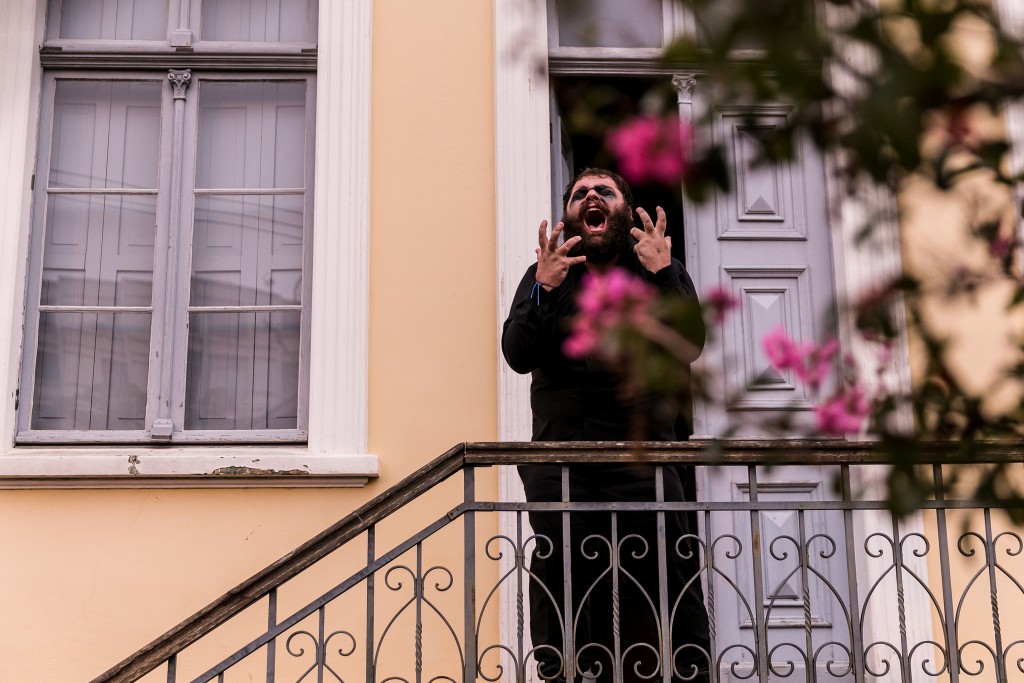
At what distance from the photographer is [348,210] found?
5492 millimetres

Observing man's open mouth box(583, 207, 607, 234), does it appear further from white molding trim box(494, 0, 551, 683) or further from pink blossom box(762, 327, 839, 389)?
pink blossom box(762, 327, 839, 389)

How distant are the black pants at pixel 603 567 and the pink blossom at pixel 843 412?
93.5 inches

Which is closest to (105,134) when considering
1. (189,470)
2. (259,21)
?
(259,21)

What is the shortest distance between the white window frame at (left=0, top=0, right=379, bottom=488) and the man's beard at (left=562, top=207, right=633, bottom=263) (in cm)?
117

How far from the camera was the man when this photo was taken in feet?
14.0

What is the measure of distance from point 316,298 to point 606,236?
4.81 ft

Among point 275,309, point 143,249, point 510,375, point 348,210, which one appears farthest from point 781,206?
point 143,249

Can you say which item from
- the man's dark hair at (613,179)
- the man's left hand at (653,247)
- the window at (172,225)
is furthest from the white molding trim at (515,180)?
the man's left hand at (653,247)

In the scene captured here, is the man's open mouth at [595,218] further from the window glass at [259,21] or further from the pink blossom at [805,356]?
the pink blossom at [805,356]

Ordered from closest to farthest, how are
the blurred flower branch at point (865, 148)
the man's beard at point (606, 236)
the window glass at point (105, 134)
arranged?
the blurred flower branch at point (865, 148), the man's beard at point (606, 236), the window glass at point (105, 134)

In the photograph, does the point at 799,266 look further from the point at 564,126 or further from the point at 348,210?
the point at 348,210

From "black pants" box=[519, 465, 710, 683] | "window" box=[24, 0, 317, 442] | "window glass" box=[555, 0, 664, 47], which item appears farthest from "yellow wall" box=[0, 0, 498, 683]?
"black pants" box=[519, 465, 710, 683]

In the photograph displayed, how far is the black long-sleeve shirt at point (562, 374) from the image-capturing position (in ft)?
14.4

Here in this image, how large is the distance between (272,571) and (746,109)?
276 centimetres
